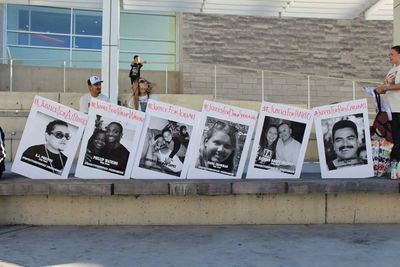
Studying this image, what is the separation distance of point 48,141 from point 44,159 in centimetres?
23

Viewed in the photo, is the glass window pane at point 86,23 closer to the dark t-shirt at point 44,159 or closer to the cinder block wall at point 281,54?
the cinder block wall at point 281,54

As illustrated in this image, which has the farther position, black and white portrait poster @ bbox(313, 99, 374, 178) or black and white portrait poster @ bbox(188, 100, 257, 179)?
black and white portrait poster @ bbox(313, 99, 374, 178)

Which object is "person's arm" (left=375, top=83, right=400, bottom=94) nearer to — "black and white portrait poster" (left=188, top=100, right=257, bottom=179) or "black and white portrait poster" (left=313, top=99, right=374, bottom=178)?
"black and white portrait poster" (left=313, top=99, right=374, bottom=178)

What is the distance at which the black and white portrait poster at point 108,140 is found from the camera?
19.4ft

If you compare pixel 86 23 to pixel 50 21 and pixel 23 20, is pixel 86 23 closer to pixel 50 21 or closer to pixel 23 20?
pixel 50 21

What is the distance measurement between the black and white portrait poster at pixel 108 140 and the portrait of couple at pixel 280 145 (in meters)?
1.55

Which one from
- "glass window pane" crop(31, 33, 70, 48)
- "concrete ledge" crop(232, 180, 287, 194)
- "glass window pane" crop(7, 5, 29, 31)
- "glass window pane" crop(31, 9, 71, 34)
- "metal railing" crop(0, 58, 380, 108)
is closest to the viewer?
"concrete ledge" crop(232, 180, 287, 194)

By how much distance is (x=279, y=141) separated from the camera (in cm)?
607

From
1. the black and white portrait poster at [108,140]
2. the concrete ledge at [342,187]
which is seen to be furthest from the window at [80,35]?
the concrete ledge at [342,187]

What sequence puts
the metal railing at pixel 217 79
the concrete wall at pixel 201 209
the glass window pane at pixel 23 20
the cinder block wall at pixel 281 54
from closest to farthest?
the concrete wall at pixel 201 209
the metal railing at pixel 217 79
the cinder block wall at pixel 281 54
the glass window pane at pixel 23 20

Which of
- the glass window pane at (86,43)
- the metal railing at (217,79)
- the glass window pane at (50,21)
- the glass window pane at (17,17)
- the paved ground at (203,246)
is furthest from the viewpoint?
the glass window pane at (86,43)

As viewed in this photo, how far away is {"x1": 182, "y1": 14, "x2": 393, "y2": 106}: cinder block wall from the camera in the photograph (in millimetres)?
18467

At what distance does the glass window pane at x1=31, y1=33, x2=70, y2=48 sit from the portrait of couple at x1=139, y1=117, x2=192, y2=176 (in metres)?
15.2

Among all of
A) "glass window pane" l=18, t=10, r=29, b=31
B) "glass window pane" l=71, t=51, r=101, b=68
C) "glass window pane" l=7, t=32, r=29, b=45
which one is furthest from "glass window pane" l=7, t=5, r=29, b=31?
"glass window pane" l=71, t=51, r=101, b=68
